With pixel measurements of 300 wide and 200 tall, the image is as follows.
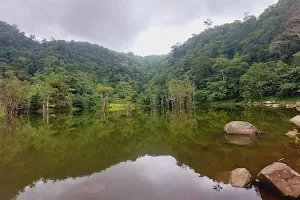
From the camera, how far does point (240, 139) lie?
1320 centimetres

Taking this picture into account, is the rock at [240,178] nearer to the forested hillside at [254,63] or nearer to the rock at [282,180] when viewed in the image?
the rock at [282,180]

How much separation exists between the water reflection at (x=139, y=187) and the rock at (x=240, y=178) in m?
0.23

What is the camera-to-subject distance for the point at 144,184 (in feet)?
26.2

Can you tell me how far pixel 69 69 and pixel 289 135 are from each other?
303ft

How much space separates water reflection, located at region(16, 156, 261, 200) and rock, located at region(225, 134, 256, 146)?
173 inches

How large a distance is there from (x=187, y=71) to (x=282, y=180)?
81.4 m

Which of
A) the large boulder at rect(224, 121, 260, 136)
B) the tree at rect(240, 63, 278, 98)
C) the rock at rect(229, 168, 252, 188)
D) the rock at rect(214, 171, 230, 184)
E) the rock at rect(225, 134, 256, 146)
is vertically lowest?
the rock at rect(214, 171, 230, 184)

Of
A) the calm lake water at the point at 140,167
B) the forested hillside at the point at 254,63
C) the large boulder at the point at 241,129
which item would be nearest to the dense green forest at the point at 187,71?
the forested hillside at the point at 254,63

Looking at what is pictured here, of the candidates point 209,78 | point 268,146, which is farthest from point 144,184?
point 209,78

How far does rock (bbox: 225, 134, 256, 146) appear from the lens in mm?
12306

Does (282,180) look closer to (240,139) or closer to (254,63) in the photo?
(240,139)

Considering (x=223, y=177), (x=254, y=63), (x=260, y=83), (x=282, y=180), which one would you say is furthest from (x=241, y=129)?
(x=254, y=63)

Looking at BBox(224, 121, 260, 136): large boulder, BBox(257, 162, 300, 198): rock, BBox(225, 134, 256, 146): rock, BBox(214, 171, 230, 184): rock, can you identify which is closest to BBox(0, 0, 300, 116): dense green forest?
BBox(224, 121, 260, 136): large boulder

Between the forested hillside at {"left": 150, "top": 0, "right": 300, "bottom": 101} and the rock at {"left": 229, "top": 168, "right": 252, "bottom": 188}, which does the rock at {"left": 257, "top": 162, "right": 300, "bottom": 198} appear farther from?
the forested hillside at {"left": 150, "top": 0, "right": 300, "bottom": 101}
